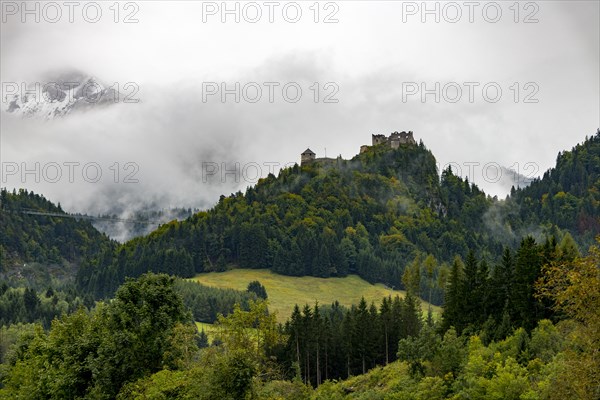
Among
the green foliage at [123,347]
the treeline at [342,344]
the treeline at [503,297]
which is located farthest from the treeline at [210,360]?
the treeline at [342,344]

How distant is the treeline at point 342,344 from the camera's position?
10588 centimetres

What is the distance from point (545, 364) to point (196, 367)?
29044 millimetres

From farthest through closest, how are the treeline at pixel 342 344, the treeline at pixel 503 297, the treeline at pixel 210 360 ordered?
the treeline at pixel 342 344 → the treeline at pixel 503 297 → the treeline at pixel 210 360

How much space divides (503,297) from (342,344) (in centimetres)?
3320

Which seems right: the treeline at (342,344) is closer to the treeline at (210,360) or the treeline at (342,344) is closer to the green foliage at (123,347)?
the treeline at (210,360)

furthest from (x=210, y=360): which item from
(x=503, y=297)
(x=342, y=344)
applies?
(x=342, y=344)

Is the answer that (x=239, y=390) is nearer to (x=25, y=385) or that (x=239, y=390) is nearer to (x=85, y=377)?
A: (x=85, y=377)

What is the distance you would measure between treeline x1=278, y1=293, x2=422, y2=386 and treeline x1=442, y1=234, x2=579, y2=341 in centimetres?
1830

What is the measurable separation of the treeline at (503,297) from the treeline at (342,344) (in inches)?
720

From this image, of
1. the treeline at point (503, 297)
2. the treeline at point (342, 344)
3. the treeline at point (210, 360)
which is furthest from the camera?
the treeline at point (342, 344)

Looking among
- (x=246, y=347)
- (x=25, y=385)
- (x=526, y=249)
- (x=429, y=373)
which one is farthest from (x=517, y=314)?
(x=25, y=385)

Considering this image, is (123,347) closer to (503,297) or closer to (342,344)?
(503,297)

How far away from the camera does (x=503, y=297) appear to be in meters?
81.4

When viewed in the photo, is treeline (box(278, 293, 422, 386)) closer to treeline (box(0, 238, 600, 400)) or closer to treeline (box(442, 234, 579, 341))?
treeline (box(442, 234, 579, 341))
